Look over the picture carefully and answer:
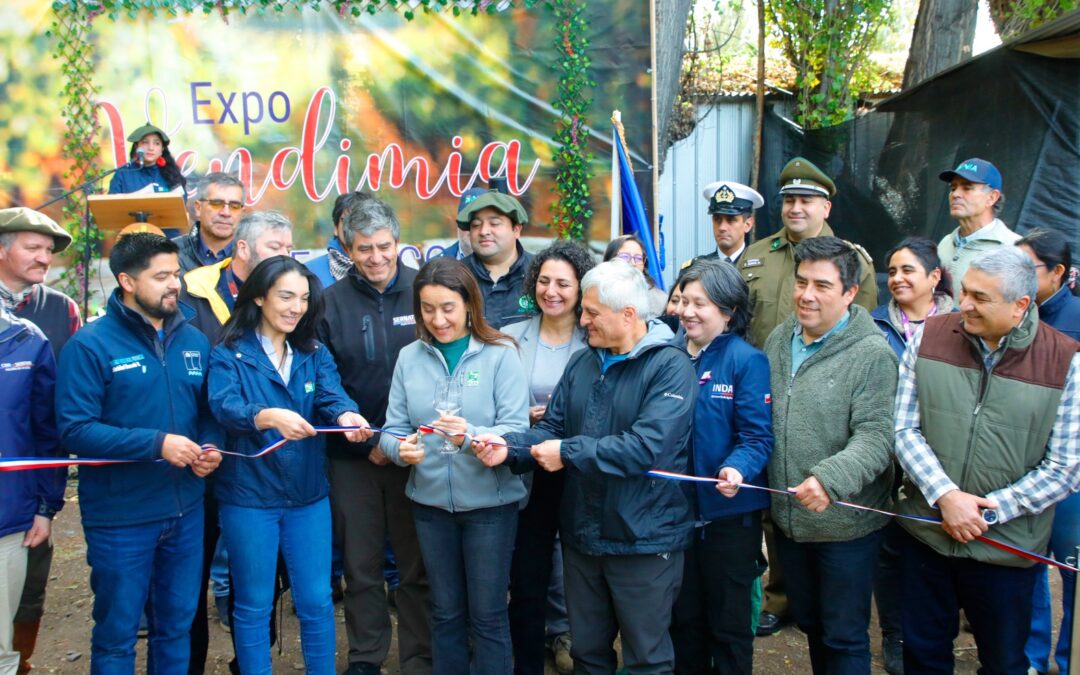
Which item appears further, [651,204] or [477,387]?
[651,204]

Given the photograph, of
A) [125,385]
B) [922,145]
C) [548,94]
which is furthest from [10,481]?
[922,145]

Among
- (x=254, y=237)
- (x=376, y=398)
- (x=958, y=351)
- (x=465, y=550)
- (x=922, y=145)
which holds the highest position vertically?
(x=922, y=145)

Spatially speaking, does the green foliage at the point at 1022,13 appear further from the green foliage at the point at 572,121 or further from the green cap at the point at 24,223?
the green cap at the point at 24,223

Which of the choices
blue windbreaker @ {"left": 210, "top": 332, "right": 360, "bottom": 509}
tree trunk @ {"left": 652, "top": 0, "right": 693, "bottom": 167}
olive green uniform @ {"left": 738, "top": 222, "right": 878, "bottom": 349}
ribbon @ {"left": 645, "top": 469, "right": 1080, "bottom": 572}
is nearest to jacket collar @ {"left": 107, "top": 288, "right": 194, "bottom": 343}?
blue windbreaker @ {"left": 210, "top": 332, "right": 360, "bottom": 509}

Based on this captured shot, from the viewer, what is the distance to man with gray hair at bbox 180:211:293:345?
4133mm

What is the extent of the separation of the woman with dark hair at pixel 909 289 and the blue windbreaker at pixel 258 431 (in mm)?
2753

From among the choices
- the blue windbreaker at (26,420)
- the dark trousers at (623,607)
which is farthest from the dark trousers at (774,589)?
the blue windbreaker at (26,420)

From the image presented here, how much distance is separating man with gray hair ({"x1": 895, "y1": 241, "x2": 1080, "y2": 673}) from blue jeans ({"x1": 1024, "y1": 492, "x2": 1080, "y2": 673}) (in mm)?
686

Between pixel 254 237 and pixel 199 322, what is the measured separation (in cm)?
51

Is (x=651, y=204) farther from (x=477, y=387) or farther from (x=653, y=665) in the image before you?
(x=653, y=665)

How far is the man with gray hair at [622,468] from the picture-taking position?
3215 mm

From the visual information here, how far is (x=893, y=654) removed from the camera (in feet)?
13.9

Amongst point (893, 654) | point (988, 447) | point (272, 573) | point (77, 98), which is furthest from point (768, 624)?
point (77, 98)

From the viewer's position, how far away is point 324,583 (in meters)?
3.64
